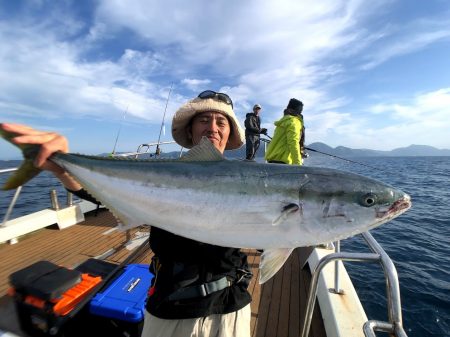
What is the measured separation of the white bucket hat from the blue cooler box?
231cm

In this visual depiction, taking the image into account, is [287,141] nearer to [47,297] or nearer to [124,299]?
[124,299]

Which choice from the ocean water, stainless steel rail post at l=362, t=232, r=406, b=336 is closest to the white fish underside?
stainless steel rail post at l=362, t=232, r=406, b=336

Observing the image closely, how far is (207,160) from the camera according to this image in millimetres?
2436

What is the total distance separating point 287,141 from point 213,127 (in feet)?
15.0

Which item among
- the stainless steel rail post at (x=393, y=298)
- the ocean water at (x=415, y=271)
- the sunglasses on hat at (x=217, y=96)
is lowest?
the ocean water at (x=415, y=271)

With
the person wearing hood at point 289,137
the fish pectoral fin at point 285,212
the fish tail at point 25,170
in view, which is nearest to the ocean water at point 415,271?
the person wearing hood at point 289,137

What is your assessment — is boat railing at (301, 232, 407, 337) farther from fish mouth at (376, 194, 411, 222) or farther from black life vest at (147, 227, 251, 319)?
black life vest at (147, 227, 251, 319)

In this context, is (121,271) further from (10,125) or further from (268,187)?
(268,187)

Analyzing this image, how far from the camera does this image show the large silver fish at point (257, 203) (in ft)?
6.89

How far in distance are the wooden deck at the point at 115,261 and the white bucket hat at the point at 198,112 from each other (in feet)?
10.9

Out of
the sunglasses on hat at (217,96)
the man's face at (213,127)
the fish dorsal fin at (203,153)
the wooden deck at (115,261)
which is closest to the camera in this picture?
the fish dorsal fin at (203,153)

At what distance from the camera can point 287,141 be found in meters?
7.42

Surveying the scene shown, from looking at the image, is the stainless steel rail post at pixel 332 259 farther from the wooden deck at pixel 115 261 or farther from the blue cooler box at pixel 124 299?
the blue cooler box at pixel 124 299

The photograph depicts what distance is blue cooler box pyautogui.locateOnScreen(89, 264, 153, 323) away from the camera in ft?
12.6
